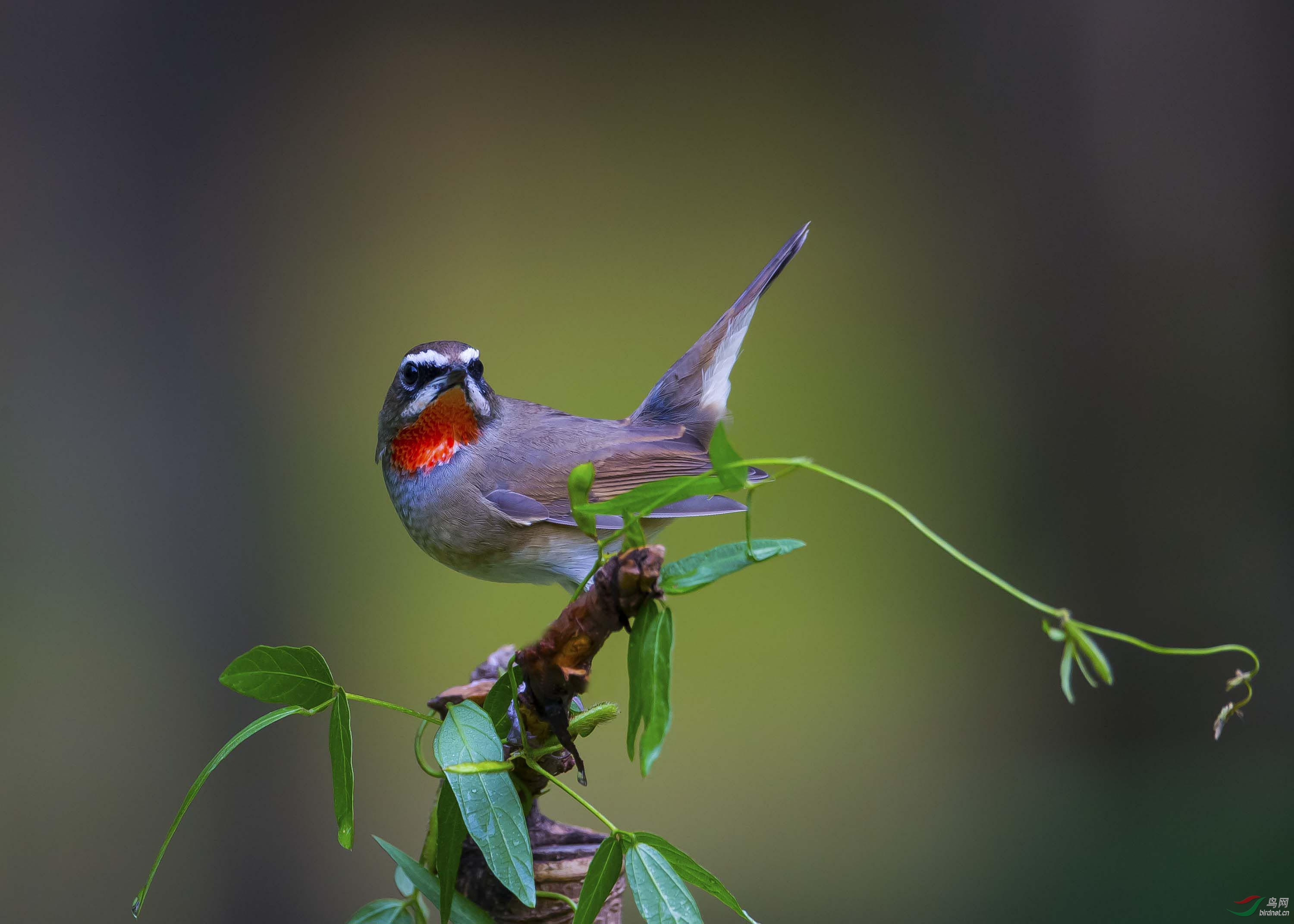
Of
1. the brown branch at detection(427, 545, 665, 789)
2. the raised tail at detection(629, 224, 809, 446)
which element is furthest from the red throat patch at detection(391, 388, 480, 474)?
the brown branch at detection(427, 545, 665, 789)

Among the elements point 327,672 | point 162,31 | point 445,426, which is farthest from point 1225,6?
point 327,672

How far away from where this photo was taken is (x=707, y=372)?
4.65ft

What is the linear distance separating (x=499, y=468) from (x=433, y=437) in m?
0.09

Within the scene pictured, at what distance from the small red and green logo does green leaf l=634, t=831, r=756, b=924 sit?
1.73 m

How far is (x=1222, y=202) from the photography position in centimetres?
262


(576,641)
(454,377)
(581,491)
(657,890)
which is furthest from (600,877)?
(454,377)

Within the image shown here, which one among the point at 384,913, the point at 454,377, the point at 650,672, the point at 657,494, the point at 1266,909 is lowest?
the point at 1266,909

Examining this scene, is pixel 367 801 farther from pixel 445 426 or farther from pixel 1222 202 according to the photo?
pixel 1222 202

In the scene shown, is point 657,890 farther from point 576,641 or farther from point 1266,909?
point 1266,909

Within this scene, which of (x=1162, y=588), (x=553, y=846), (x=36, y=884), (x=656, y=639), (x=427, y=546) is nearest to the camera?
(x=656, y=639)

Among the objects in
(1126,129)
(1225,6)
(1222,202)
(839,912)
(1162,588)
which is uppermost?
(1225,6)

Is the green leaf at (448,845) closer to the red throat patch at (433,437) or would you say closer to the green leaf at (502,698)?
the green leaf at (502,698)

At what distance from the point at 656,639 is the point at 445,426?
71cm

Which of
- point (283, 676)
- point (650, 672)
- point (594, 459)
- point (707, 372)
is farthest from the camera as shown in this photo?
point (707, 372)
